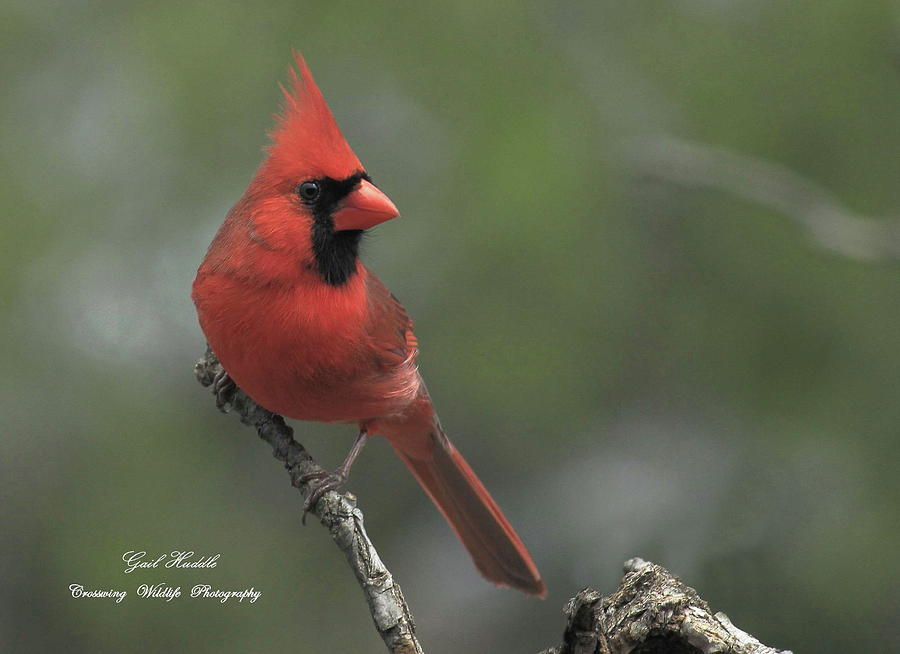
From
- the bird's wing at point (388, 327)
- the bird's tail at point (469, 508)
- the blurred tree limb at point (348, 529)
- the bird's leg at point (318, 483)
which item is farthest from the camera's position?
the bird's tail at point (469, 508)

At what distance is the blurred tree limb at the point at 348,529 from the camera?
2.11m

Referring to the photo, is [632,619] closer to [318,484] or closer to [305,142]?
[318,484]

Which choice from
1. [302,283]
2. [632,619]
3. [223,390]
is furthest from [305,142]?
[632,619]

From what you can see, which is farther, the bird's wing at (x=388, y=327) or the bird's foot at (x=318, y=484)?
the bird's wing at (x=388, y=327)

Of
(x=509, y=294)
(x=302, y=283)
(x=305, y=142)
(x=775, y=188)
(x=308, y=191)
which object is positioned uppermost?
(x=305, y=142)

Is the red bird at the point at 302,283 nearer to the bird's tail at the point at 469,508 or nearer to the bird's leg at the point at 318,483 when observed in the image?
the bird's leg at the point at 318,483

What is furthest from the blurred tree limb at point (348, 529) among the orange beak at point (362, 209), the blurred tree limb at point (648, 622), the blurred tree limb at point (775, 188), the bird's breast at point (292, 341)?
the blurred tree limb at point (775, 188)

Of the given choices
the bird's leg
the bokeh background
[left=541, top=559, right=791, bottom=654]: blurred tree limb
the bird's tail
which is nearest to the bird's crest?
the bokeh background

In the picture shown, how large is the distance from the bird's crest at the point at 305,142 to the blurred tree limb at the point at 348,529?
60 centimetres

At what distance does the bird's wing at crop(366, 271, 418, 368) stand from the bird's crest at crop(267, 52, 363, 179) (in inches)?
14.5

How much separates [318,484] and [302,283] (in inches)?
18.4

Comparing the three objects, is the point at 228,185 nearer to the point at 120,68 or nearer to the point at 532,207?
the point at 120,68

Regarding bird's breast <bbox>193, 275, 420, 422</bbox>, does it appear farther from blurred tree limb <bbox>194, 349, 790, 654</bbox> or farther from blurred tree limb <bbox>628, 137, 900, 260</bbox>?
blurred tree limb <bbox>628, 137, 900, 260</bbox>
